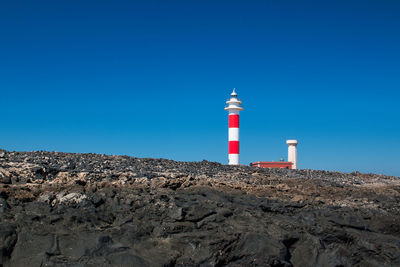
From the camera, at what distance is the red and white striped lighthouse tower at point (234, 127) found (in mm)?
36844

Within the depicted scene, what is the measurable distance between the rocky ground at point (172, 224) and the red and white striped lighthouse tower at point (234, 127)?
23.2 m

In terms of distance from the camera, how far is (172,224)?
9.49m

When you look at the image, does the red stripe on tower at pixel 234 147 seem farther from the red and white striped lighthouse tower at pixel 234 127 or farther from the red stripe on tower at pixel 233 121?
the red stripe on tower at pixel 233 121

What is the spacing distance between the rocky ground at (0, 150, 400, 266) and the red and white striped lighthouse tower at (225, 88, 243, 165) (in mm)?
23184

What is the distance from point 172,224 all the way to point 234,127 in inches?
1122

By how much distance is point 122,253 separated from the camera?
27.2 ft

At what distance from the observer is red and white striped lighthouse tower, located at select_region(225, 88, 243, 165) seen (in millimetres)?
36844

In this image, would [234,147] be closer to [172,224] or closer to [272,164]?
[272,164]

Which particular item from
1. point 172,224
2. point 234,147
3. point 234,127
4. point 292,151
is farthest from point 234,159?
point 172,224

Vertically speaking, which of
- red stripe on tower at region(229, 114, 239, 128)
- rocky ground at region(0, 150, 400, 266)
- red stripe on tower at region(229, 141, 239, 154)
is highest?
red stripe on tower at region(229, 114, 239, 128)

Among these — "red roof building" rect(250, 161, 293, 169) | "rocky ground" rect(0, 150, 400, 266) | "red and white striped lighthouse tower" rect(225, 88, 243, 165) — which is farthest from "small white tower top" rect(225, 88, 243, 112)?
"rocky ground" rect(0, 150, 400, 266)

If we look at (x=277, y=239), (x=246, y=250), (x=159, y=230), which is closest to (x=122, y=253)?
(x=159, y=230)

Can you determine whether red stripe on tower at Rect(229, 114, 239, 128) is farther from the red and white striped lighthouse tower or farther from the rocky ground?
the rocky ground

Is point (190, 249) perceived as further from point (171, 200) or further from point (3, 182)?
point (3, 182)
